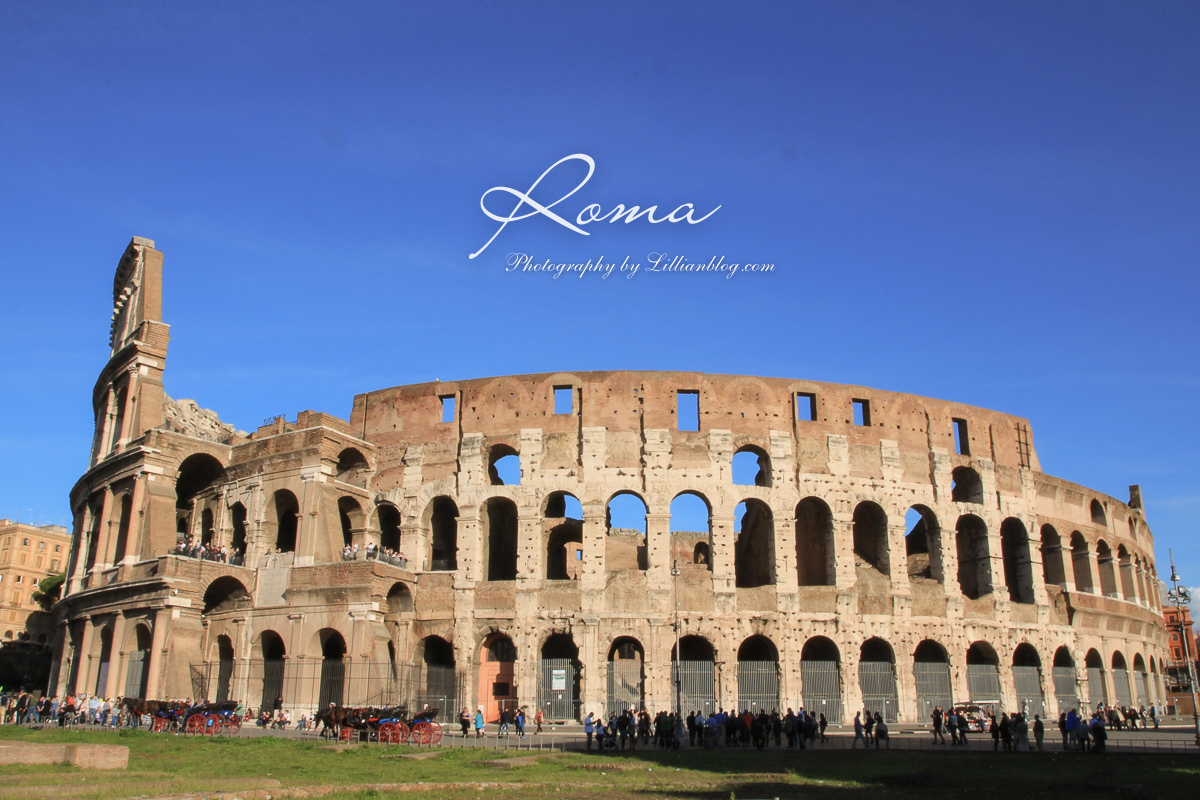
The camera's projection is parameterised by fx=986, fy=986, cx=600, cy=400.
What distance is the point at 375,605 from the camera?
1212 inches

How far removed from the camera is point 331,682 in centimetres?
3108

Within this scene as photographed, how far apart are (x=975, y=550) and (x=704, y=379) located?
38.9 feet

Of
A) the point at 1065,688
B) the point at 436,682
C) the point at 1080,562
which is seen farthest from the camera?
the point at 1080,562

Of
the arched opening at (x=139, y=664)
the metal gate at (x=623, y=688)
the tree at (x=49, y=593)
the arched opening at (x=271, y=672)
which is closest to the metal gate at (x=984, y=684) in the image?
the metal gate at (x=623, y=688)

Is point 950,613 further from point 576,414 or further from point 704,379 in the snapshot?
point 576,414

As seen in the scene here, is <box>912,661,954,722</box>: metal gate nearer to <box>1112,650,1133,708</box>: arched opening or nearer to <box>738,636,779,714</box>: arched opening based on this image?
<box>738,636,779,714</box>: arched opening

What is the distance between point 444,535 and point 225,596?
7815mm

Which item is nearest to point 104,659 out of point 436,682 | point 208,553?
point 208,553

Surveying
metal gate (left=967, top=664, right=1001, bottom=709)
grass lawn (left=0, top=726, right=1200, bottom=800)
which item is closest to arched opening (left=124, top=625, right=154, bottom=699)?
grass lawn (left=0, top=726, right=1200, bottom=800)

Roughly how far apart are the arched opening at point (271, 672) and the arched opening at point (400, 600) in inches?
143

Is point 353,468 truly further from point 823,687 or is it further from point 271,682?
point 823,687

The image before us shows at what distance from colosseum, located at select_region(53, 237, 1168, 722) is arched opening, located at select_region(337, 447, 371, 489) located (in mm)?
113

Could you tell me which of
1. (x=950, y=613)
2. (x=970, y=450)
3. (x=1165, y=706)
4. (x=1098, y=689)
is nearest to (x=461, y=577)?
(x=950, y=613)

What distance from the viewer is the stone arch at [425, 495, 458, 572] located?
3538 centimetres
